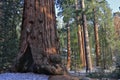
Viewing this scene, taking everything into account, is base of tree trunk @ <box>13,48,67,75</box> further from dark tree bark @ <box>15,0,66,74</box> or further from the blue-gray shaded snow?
the blue-gray shaded snow

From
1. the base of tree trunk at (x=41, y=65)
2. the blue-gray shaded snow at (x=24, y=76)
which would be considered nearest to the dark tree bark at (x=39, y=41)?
the base of tree trunk at (x=41, y=65)

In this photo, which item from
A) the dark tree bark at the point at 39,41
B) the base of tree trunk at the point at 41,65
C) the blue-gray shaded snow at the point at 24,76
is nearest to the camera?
the blue-gray shaded snow at the point at 24,76

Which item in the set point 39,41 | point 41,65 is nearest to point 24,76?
point 41,65

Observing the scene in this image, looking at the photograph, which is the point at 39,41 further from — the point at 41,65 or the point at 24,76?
the point at 24,76

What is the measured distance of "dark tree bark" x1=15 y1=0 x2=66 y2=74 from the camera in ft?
27.3

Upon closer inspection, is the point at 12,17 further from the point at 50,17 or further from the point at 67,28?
the point at 67,28

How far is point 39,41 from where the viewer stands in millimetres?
8594

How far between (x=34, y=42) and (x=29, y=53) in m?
0.37

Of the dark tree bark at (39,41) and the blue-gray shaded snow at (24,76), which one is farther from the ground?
the dark tree bark at (39,41)

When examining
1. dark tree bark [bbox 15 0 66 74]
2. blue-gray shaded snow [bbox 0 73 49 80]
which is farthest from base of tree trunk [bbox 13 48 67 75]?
blue-gray shaded snow [bbox 0 73 49 80]

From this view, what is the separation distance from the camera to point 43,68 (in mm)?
8211

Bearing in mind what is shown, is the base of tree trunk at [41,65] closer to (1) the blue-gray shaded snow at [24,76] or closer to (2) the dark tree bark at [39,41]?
(2) the dark tree bark at [39,41]

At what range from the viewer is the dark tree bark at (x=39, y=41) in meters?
8.33

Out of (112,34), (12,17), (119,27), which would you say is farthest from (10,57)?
(119,27)
